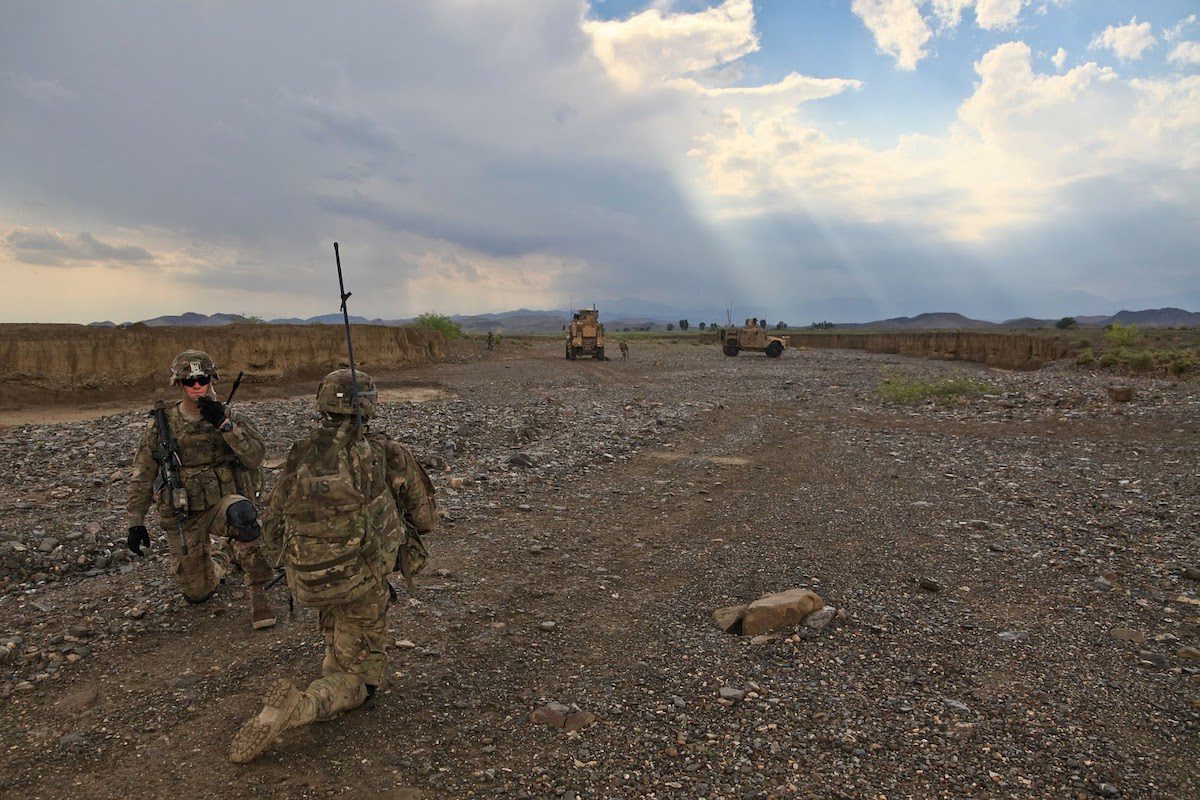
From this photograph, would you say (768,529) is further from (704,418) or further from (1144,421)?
(1144,421)

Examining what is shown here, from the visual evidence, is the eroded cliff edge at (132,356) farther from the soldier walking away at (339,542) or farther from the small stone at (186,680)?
the soldier walking away at (339,542)

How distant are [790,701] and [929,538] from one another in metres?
3.68

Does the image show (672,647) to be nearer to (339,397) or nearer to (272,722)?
(272,722)

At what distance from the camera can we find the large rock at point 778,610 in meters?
4.64

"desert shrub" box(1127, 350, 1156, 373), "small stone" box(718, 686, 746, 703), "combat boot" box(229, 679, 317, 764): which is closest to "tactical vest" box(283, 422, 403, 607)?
"combat boot" box(229, 679, 317, 764)

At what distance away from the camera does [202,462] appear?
4883 mm

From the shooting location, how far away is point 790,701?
148 inches

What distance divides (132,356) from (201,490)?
17958 millimetres

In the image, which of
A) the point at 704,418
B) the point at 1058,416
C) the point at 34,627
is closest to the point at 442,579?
the point at 34,627

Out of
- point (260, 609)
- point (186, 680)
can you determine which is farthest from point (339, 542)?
point (260, 609)

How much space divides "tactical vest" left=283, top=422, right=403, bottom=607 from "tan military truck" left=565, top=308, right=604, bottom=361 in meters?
32.0

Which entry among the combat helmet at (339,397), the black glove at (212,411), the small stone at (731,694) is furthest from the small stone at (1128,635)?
the black glove at (212,411)

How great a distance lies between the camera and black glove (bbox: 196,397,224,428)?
458cm

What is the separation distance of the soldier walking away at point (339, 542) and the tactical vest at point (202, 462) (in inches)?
61.5
